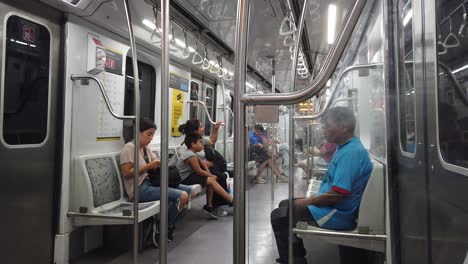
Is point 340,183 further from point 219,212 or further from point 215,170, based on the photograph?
point 215,170

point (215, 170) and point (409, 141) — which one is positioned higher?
point (409, 141)

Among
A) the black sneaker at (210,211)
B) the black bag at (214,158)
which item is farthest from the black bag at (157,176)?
the black bag at (214,158)

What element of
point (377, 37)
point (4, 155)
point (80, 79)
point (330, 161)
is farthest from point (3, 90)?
point (377, 37)

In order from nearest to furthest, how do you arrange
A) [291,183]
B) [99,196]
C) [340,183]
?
[340,183]
[291,183]
[99,196]

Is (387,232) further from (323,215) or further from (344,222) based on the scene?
(323,215)

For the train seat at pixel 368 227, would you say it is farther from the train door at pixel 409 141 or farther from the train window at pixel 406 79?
the train window at pixel 406 79

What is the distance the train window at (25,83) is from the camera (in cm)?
206

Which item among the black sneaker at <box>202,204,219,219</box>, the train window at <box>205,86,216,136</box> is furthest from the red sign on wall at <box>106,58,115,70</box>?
the train window at <box>205,86,216,136</box>

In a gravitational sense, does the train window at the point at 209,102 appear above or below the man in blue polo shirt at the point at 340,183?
above

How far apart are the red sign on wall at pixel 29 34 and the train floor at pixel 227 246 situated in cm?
169

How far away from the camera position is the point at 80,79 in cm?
255

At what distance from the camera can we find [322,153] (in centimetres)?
223

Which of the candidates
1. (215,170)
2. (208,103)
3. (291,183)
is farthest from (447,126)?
(208,103)

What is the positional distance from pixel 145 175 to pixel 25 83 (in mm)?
1185
